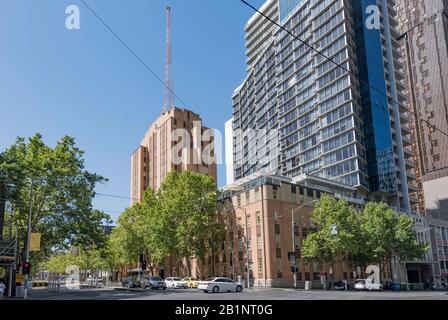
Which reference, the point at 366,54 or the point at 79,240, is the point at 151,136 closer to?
the point at 366,54

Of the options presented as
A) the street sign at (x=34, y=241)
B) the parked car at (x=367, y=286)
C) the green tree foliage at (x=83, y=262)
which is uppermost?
the street sign at (x=34, y=241)

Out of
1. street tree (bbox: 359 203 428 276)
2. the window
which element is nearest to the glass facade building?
street tree (bbox: 359 203 428 276)

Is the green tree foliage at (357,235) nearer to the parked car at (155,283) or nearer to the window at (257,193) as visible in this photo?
the window at (257,193)

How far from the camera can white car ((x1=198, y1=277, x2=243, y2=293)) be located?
39281 millimetres

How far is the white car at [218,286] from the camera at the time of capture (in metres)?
39.3

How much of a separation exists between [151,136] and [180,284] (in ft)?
275

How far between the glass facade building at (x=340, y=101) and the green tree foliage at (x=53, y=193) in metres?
61.5

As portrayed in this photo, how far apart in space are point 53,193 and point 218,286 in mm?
20857

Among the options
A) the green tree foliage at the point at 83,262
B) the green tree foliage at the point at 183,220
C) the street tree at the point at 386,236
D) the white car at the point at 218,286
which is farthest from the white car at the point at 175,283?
the green tree foliage at the point at 83,262

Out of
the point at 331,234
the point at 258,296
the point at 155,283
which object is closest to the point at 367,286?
the point at 331,234

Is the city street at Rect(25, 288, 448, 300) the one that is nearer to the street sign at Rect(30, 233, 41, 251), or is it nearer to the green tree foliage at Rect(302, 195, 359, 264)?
the street sign at Rect(30, 233, 41, 251)

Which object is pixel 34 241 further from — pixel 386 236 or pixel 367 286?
pixel 386 236

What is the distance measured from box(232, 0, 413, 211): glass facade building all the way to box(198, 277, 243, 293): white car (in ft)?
190

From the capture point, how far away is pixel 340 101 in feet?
317
